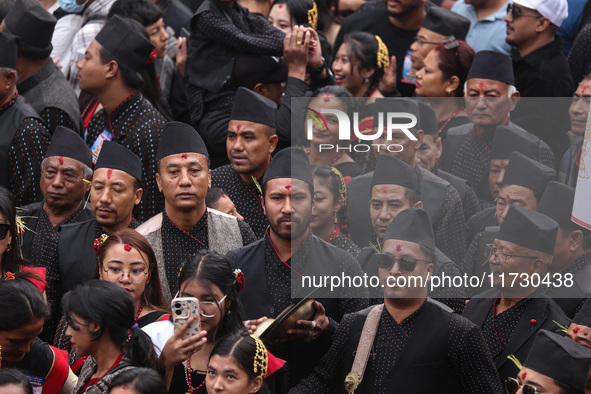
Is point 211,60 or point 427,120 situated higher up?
point 427,120

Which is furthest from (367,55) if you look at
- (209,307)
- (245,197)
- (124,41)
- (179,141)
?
(209,307)

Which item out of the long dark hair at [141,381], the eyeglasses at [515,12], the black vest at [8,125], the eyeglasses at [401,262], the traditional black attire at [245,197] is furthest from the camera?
the eyeglasses at [515,12]

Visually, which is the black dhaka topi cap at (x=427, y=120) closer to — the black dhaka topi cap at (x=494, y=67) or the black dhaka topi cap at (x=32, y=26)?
the black dhaka topi cap at (x=494, y=67)

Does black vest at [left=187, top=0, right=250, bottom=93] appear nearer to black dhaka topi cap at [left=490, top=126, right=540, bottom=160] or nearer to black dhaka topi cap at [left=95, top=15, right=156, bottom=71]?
black dhaka topi cap at [left=95, top=15, right=156, bottom=71]

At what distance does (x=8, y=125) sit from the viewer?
21.8ft

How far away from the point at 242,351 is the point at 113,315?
0.58 meters

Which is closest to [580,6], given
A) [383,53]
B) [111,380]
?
[383,53]

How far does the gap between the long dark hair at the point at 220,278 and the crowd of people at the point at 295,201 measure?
0.4 inches

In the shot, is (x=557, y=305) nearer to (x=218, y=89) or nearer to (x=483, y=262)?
(x=483, y=262)

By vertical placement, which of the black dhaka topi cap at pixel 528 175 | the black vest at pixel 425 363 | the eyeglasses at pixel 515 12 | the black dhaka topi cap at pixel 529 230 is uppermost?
the eyeglasses at pixel 515 12

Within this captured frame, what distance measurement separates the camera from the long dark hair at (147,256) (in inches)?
216

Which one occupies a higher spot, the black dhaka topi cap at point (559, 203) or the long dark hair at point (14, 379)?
the black dhaka topi cap at point (559, 203)

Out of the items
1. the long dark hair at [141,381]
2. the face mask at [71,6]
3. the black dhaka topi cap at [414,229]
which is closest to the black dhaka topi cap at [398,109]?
the black dhaka topi cap at [414,229]

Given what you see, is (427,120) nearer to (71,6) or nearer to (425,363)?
(425,363)
